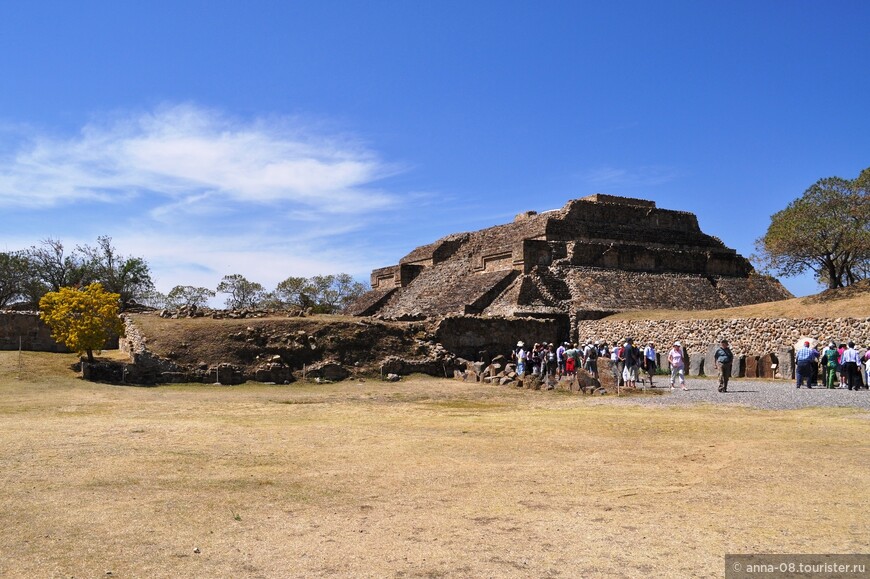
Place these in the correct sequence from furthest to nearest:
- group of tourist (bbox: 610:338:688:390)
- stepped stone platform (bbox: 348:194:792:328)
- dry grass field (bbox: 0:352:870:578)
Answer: stepped stone platform (bbox: 348:194:792:328) → group of tourist (bbox: 610:338:688:390) → dry grass field (bbox: 0:352:870:578)

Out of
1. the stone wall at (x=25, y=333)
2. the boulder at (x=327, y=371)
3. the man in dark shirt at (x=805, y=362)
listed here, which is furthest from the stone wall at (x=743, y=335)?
the stone wall at (x=25, y=333)

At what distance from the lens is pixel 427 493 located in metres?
7.10

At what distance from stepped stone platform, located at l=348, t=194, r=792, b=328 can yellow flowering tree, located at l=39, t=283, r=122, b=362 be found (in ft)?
33.0

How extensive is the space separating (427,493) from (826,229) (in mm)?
25378

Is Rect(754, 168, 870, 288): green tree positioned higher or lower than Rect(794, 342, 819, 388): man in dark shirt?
higher

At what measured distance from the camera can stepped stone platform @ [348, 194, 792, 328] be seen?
2972 centimetres

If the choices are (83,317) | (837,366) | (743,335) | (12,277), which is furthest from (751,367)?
(12,277)

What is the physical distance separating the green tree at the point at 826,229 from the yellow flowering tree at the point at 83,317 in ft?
78.3

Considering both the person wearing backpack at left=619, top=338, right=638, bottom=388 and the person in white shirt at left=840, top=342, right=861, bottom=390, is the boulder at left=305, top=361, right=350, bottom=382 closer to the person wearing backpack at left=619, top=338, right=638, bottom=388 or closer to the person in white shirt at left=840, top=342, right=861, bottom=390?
the person wearing backpack at left=619, top=338, right=638, bottom=388

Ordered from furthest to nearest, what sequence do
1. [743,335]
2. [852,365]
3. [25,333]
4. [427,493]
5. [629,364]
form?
[743,335]
[25,333]
[629,364]
[852,365]
[427,493]

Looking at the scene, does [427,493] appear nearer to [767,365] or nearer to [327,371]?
[327,371]

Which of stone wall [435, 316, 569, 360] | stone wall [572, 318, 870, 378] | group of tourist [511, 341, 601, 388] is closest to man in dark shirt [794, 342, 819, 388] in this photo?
stone wall [572, 318, 870, 378]

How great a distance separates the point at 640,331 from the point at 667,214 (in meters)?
13.2

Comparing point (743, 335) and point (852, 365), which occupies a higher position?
point (743, 335)
